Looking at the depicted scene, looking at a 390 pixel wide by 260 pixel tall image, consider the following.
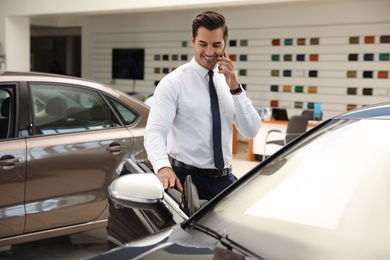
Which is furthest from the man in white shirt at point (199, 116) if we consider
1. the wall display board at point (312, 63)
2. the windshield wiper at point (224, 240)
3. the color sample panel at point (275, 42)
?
the color sample panel at point (275, 42)

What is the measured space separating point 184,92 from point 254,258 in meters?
1.18

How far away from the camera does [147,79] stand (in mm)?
12680

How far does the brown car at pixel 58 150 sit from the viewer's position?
3141 mm

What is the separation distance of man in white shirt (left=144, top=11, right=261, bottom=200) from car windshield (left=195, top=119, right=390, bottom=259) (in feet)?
2.18

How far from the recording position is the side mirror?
164 centimetres

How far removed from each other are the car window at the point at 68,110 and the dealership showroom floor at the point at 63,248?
842 mm

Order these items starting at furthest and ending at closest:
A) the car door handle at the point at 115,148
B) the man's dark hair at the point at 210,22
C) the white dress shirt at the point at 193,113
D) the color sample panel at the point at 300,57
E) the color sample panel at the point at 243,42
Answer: the color sample panel at the point at 243,42, the color sample panel at the point at 300,57, the car door handle at the point at 115,148, the white dress shirt at the point at 193,113, the man's dark hair at the point at 210,22

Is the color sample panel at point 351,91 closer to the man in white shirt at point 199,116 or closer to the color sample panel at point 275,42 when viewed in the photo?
the color sample panel at point 275,42

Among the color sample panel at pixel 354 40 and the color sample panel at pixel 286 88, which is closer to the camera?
the color sample panel at pixel 354 40

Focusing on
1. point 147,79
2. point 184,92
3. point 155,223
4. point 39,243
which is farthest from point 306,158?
point 147,79

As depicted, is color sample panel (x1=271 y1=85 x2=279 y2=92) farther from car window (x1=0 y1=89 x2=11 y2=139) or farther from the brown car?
car window (x1=0 y1=89 x2=11 y2=139)

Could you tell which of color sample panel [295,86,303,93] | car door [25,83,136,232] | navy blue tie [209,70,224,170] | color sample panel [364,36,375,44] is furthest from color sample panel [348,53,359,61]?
navy blue tie [209,70,224,170]

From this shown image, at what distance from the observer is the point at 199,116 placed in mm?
2328

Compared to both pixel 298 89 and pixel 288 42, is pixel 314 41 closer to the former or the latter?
pixel 288 42
